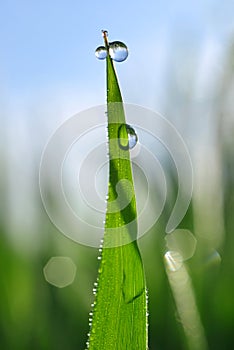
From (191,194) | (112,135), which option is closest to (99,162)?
(191,194)

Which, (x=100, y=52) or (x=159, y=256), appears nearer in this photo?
(x=100, y=52)

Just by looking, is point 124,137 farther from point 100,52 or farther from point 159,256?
point 159,256

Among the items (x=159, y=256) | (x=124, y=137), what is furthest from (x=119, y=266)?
(x=159, y=256)

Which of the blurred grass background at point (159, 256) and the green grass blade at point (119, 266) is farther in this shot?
the blurred grass background at point (159, 256)

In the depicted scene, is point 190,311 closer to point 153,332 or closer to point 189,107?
point 153,332

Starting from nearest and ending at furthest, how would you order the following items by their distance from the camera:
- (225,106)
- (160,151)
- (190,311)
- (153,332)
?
(190,311), (153,332), (225,106), (160,151)

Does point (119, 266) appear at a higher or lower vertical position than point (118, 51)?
lower
